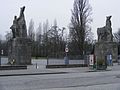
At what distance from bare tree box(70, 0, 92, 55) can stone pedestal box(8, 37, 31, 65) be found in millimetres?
26790

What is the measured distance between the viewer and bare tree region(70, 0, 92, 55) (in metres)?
70.1

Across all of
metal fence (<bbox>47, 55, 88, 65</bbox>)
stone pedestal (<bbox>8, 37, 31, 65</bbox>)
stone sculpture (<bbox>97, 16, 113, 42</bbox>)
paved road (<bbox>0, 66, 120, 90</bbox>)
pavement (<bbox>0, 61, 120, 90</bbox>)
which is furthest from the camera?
stone sculpture (<bbox>97, 16, 113, 42</bbox>)

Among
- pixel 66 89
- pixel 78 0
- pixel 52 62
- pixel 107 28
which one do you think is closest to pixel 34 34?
pixel 78 0

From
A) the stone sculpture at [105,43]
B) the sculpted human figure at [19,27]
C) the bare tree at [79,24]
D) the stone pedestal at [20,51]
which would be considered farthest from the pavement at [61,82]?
the bare tree at [79,24]

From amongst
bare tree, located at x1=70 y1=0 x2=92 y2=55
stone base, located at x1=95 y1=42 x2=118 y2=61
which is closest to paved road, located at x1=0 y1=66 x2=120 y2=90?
stone base, located at x1=95 y1=42 x2=118 y2=61

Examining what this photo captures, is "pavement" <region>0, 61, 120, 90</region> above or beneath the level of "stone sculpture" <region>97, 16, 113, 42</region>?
beneath

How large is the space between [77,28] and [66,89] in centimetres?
5584

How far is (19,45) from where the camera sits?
143ft

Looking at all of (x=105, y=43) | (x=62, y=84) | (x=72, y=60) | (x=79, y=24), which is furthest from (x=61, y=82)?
(x=79, y=24)

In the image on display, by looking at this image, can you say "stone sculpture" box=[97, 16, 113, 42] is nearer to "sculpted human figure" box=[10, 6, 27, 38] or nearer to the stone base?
the stone base

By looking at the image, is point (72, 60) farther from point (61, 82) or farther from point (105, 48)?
point (61, 82)

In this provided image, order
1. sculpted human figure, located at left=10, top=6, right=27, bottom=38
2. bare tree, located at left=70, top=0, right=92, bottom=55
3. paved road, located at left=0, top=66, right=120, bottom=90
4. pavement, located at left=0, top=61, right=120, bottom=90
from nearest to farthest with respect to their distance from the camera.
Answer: paved road, located at left=0, top=66, right=120, bottom=90 < pavement, located at left=0, top=61, right=120, bottom=90 < sculpted human figure, located at left=10, top=6, right=27, bottom=38 < bare tree, located at left=70, top=0, right=92, bottom=55

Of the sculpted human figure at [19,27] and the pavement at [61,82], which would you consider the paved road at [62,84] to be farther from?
the sculpted human figure at [19,27]

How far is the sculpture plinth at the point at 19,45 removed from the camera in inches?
1710
